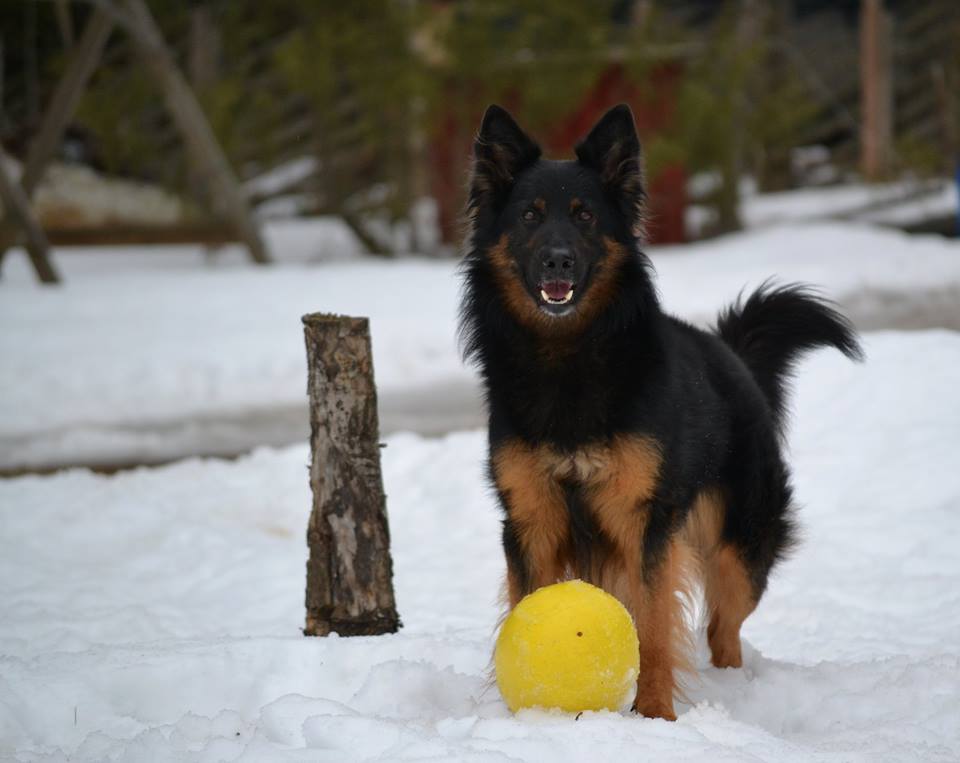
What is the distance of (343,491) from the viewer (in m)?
4.29

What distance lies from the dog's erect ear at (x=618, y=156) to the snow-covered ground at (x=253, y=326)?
2982 mm

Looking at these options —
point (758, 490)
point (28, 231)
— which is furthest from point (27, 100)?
point (758, 490)

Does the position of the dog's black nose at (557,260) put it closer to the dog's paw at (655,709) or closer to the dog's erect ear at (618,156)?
the dog's erect ear at (618,156)

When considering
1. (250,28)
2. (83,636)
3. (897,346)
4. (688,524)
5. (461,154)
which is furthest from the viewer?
(250,28)

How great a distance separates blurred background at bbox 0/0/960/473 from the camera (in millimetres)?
10711

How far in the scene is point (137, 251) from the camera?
20.7 meters

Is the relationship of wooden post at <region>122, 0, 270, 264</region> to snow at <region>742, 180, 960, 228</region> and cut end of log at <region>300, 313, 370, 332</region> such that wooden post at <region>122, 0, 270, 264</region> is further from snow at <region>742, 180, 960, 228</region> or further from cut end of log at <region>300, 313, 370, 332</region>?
cut end of log at <region>300, 313, 370, 332</region>

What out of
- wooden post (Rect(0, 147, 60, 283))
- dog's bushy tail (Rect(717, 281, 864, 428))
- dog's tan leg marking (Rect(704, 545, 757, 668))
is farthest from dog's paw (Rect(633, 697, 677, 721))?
wooden post (Rect(0, 147, 60, 283))

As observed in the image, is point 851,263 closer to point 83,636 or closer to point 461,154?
point 461,154

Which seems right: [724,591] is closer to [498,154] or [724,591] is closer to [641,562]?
[641,562]

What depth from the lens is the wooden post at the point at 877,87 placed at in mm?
20406

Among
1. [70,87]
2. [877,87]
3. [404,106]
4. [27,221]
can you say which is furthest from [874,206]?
[27,221]

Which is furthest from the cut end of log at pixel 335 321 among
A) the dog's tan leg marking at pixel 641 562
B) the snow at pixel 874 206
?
the snow at pixel 874 206

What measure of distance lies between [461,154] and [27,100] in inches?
273
